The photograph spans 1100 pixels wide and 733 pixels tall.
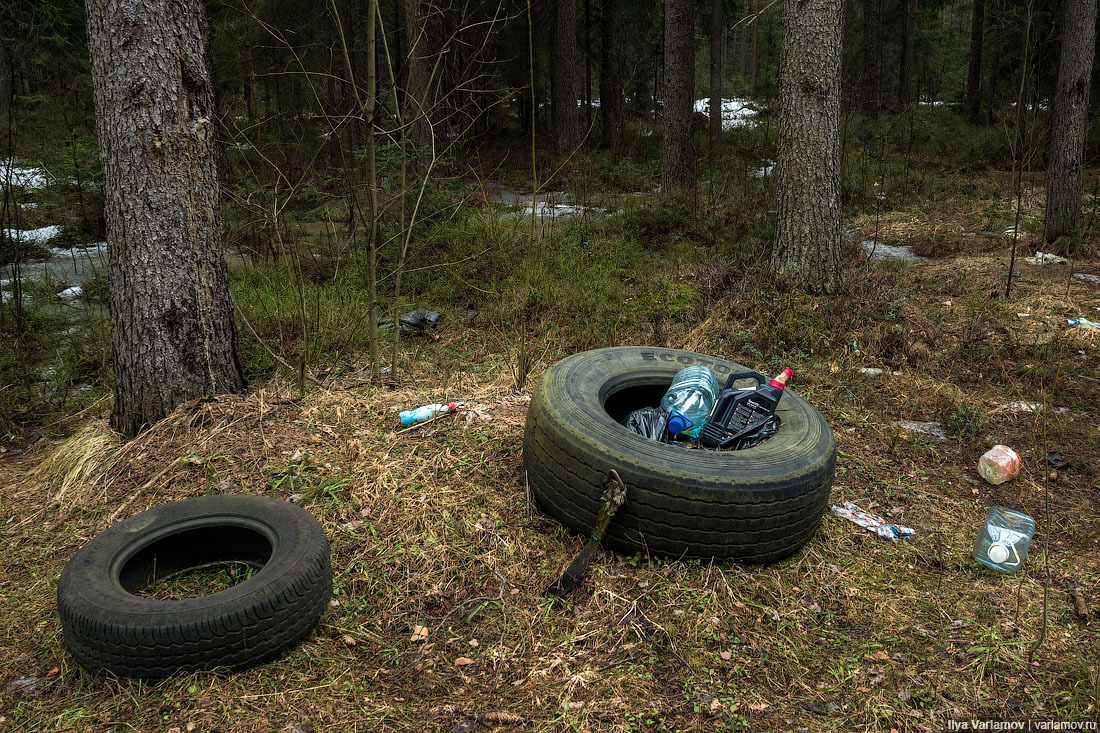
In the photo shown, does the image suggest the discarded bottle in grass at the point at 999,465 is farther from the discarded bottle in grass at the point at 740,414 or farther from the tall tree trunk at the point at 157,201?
the tall tree trunk at the point at 157,201

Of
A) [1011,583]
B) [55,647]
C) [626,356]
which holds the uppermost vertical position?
[626,356]

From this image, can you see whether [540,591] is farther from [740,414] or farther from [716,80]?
[716,80]

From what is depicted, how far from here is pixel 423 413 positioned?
3723mm

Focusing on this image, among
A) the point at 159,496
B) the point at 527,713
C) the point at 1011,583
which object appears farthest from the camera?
the point at 159,496

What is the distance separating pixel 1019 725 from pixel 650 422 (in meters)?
1.83

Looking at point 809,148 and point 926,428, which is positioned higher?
point 809,148

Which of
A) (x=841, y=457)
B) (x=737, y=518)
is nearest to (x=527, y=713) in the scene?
(x=737, y=518)

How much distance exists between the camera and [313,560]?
237 centimetres

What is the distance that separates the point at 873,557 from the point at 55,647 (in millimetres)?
3387

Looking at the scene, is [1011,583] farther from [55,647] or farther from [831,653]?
[55,647]

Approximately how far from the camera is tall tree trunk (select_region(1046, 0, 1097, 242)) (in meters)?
7.31

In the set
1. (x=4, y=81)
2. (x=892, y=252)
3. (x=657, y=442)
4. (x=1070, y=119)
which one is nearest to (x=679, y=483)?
(x=657, y=442)

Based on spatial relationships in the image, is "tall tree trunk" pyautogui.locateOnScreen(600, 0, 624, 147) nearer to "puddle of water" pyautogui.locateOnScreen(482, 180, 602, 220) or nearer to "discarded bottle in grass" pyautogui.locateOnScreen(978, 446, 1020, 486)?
"puddle of water" pyautogui.locateOnScreen(482, 180, 602, 220)

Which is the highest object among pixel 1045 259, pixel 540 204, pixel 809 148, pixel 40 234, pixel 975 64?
pixel 975 64
